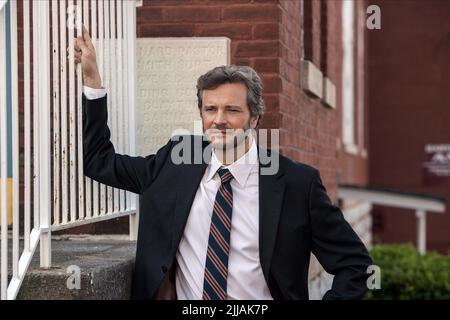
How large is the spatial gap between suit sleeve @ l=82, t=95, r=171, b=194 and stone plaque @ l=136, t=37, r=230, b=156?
101cm

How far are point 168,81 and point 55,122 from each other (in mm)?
1329

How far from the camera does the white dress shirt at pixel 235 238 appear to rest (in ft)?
11.0

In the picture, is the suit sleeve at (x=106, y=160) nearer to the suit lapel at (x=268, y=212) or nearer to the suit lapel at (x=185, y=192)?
the suit lapel at (x=185, y=192)

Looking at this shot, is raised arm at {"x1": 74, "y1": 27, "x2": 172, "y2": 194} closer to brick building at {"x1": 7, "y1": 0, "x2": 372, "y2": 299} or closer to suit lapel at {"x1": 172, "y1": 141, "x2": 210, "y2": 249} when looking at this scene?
suit lapel at {"x1": 172, "y1": 141, "x2": 210, "y2": 249}

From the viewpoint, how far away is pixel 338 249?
133 inches

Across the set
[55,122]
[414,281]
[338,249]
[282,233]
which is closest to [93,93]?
[55,122]

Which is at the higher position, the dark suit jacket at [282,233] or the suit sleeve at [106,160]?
the suit sleeve at [106,160]

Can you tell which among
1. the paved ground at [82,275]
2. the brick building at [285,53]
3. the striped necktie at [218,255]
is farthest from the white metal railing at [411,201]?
the striped necktie at [218,255]

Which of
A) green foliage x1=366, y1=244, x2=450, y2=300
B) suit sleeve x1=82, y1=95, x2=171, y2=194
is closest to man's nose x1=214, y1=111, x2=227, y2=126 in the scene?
suit sleeve x1=82, y1=95, x2=171, y2=194

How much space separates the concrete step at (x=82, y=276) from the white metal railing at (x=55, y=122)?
0.26ft

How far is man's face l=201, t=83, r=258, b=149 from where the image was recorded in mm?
3320

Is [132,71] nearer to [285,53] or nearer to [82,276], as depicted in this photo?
[285,53]
